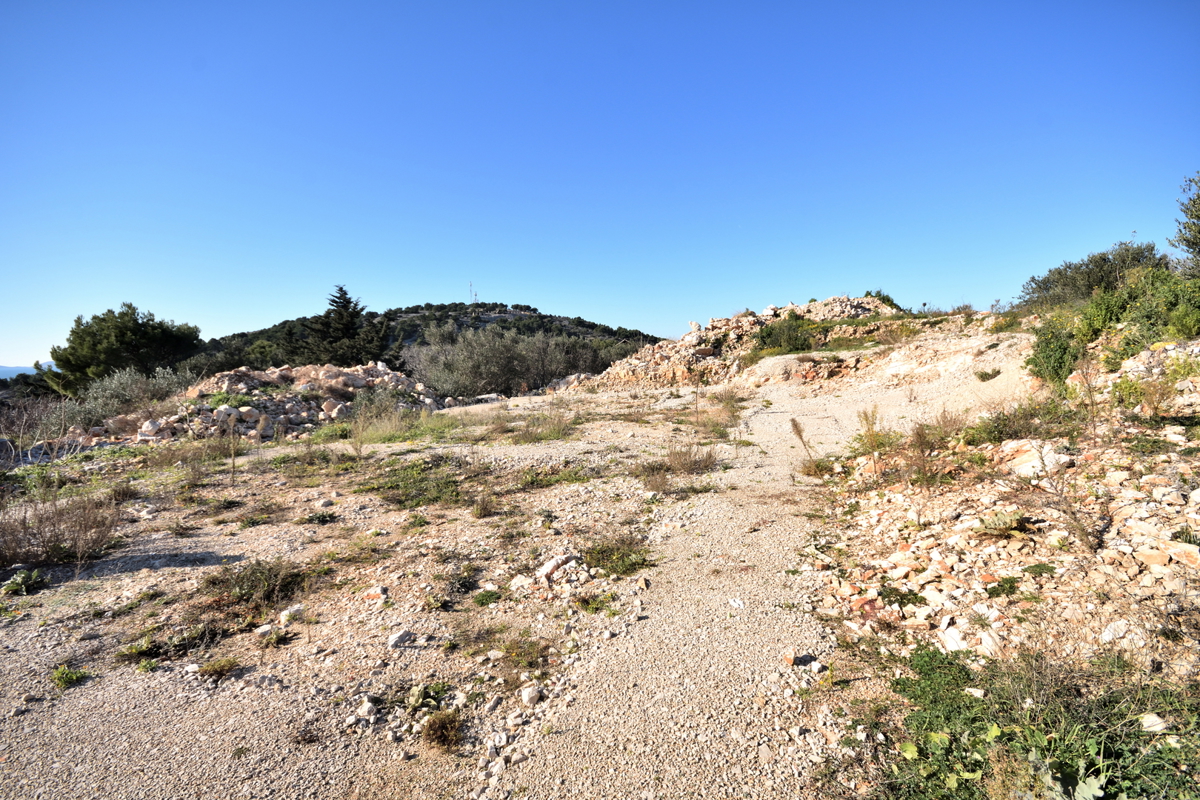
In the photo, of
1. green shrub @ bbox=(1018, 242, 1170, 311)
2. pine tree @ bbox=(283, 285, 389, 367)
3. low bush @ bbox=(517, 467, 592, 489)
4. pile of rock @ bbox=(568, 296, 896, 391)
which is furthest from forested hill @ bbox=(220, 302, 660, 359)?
low bush @ bbox=(517, 467, 592, 489)

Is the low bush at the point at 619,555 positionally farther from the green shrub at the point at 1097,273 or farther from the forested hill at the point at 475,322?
the forested hill at the point at 475,322

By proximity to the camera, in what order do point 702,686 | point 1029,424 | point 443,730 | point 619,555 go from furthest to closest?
point 1029,424 < point 619,555 < point 702,686 < point 443,730

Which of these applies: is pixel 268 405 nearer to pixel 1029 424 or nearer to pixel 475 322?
pixel 1029 424

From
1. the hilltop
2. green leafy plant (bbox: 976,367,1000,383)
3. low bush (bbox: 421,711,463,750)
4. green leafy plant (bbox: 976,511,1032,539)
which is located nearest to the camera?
low bush (bbox: 421,711,463,750)

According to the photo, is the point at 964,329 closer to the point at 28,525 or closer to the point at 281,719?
the point at 281,719

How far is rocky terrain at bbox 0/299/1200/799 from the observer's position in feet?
7.61

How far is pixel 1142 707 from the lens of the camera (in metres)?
2.01

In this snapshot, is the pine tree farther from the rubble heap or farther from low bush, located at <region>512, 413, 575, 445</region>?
the rubble heap

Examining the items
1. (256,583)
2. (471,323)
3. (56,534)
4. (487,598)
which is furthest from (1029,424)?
(471,323)

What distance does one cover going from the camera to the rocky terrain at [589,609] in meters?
2.32

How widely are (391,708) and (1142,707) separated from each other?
3430mm

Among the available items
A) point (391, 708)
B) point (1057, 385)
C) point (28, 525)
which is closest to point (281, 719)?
point (391, 708)

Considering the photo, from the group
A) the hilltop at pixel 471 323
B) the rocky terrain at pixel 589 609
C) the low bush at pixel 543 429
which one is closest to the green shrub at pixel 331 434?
the rocky terrain at pixel 589 609

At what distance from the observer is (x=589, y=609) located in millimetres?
3582
